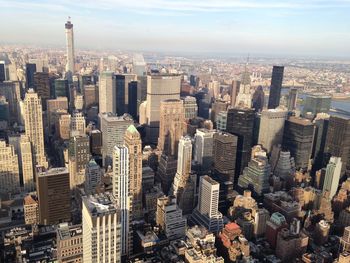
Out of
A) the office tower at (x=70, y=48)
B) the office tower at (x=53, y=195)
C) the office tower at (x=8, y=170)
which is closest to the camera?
the office tower at (x=53, y=195)

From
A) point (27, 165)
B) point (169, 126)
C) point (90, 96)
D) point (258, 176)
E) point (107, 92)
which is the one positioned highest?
point (107, 92)

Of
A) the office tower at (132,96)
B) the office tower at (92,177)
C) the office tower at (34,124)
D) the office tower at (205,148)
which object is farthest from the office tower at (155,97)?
the office tower at (92,177)

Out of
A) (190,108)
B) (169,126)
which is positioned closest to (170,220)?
(169,126)

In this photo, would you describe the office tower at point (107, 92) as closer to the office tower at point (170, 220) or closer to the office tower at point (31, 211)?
the office tower at point (31, 211)

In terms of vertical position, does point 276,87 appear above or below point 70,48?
below

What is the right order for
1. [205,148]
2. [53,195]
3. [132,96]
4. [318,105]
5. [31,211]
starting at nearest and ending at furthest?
[53,195]
[31,211]
[205,148]
[318,105]
[132,96]

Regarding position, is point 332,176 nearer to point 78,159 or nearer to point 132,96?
point 78,159
